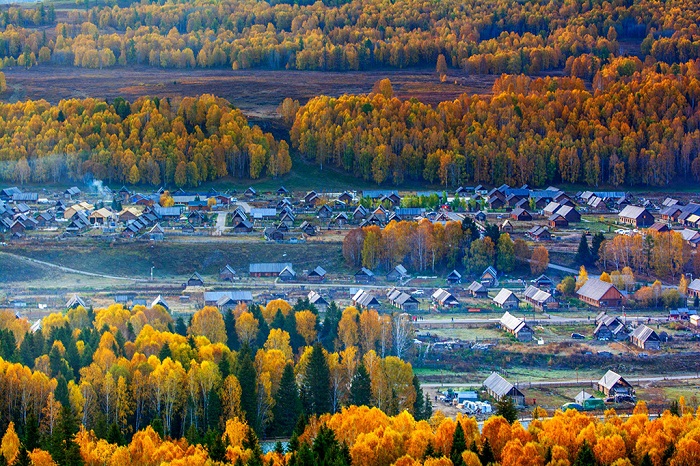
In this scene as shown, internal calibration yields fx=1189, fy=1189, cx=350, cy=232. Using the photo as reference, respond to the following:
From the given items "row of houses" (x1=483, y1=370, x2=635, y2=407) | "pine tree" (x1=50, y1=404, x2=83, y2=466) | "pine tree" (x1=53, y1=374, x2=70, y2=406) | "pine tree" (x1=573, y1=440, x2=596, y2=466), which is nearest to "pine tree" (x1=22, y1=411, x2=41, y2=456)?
"pine tree" (x1=50, y1=404, x2=83, y2=466)

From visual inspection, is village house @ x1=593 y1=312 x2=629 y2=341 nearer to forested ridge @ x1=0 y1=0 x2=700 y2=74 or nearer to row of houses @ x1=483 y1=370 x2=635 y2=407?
row of houses @ x1=483 y1=370 x2=635 y2=407

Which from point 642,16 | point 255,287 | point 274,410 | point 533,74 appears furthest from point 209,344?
point 642,16

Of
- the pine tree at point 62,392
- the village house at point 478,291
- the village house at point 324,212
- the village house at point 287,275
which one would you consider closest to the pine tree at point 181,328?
the pine tree at point 62,392

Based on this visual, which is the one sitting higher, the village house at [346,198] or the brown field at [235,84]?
the brown field at [235,84]

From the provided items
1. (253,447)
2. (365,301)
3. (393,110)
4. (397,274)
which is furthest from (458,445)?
(393,110)

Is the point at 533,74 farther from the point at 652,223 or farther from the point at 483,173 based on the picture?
the point at 652,223

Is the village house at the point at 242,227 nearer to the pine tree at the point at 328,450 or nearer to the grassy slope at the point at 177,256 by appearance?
the grassy slope at the point at 177,256
